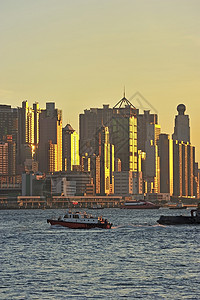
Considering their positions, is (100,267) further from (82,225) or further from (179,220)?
(179,220)

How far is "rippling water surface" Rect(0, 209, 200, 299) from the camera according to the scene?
66188mm

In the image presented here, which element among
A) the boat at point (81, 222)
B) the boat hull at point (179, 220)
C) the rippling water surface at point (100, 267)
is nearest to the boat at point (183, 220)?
the boat hull at point (179, 220)

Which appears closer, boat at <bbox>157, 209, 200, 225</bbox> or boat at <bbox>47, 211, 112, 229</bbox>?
boat at <bbox>47, 211, 112, 229</bbox>

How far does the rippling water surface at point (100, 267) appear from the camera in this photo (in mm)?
66188

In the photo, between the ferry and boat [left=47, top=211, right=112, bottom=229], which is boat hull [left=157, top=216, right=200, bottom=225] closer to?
the ferry

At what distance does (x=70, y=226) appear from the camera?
15800 centimetres

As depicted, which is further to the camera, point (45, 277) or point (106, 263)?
point (106, 263)

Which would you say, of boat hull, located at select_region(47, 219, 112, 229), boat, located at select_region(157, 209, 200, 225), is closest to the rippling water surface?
boat hull, located at select_region(47, 219, 112, 229)

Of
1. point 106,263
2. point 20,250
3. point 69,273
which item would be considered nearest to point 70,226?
point 20,250

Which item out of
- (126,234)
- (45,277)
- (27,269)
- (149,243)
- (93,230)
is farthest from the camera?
(93,230)

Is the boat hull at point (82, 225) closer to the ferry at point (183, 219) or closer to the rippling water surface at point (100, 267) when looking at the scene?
the ferry at point (183, 219)

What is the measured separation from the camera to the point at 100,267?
3285 inches

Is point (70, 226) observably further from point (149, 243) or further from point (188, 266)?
point (188, 266)

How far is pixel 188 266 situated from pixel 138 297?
820 inches
